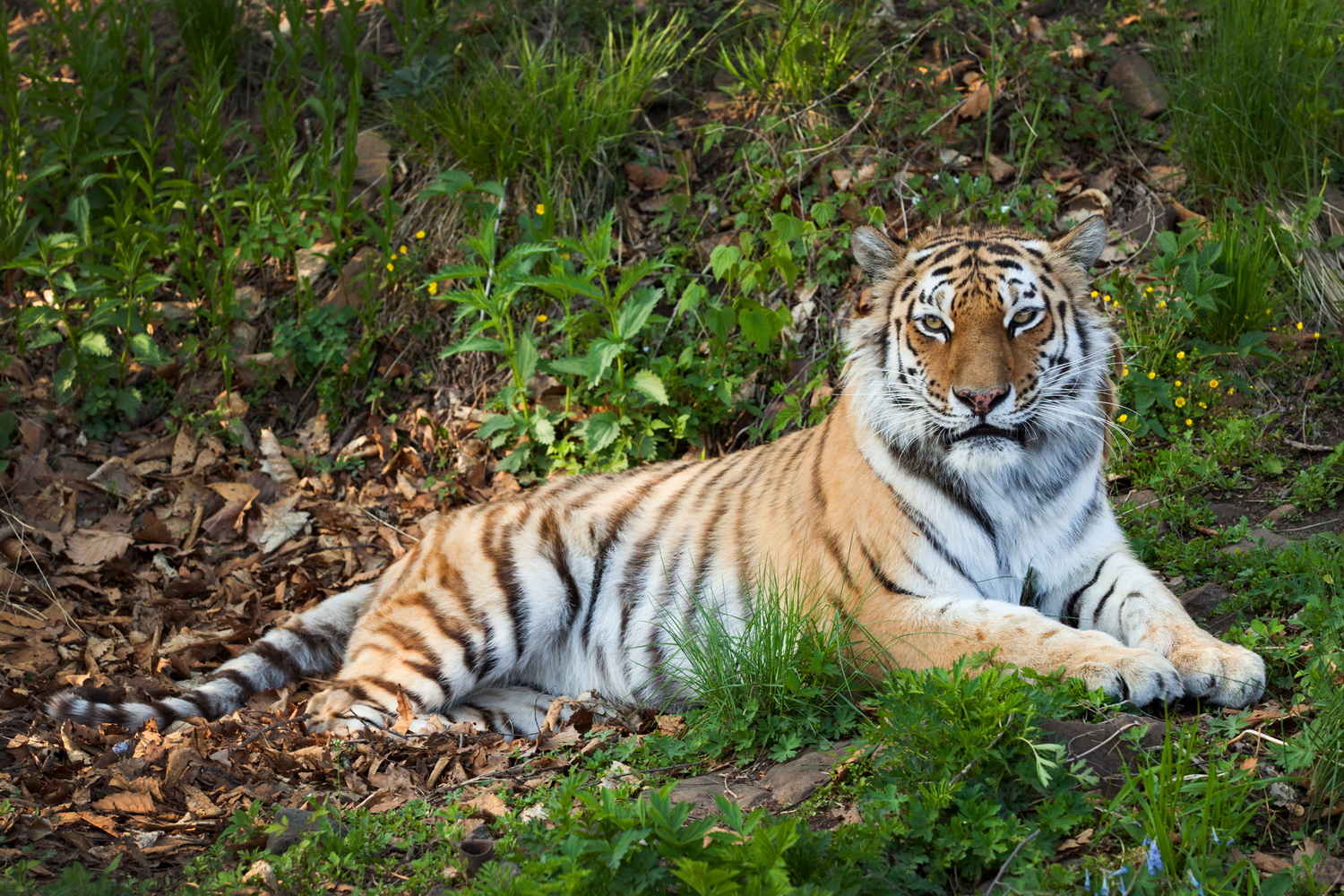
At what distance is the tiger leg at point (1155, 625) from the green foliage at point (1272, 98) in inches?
106

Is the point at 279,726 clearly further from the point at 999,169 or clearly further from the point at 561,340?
the point at 999,169

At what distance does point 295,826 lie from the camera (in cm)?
270

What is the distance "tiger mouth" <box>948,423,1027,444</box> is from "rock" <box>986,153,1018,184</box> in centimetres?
279

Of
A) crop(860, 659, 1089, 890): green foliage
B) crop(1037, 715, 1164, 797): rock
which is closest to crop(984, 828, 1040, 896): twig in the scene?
crop(860, 659, 1089, 890): green foliage

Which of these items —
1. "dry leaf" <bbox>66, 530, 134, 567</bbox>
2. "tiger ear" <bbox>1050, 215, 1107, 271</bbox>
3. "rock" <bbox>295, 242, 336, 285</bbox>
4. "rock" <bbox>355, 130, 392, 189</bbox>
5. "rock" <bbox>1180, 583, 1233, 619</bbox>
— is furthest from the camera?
"rock" <bbox>355, 130, 392, 189</bbox>

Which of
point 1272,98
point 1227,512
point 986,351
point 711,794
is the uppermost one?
point 1272,98

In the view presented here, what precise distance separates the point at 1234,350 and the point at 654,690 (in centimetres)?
293

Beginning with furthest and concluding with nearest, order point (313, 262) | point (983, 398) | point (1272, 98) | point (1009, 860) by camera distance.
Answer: point (313, 262) → point (1272, 98) → point (983, 398) → point (1009, 860)

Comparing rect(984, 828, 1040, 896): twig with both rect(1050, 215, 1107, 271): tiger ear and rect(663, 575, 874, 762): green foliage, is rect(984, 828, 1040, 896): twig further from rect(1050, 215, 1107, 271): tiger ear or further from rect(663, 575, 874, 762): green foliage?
rect(1050, 215, 1107, 271): tiger ear

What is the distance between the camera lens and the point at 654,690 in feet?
13.0

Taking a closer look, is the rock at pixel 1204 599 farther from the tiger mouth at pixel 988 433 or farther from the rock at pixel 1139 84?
the rock at pixel 1139 84

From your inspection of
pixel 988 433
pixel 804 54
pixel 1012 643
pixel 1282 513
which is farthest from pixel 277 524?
pixel 1282 513

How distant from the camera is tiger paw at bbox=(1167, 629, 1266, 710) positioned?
9.24 feet

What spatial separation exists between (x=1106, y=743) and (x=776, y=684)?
2.97 ft
